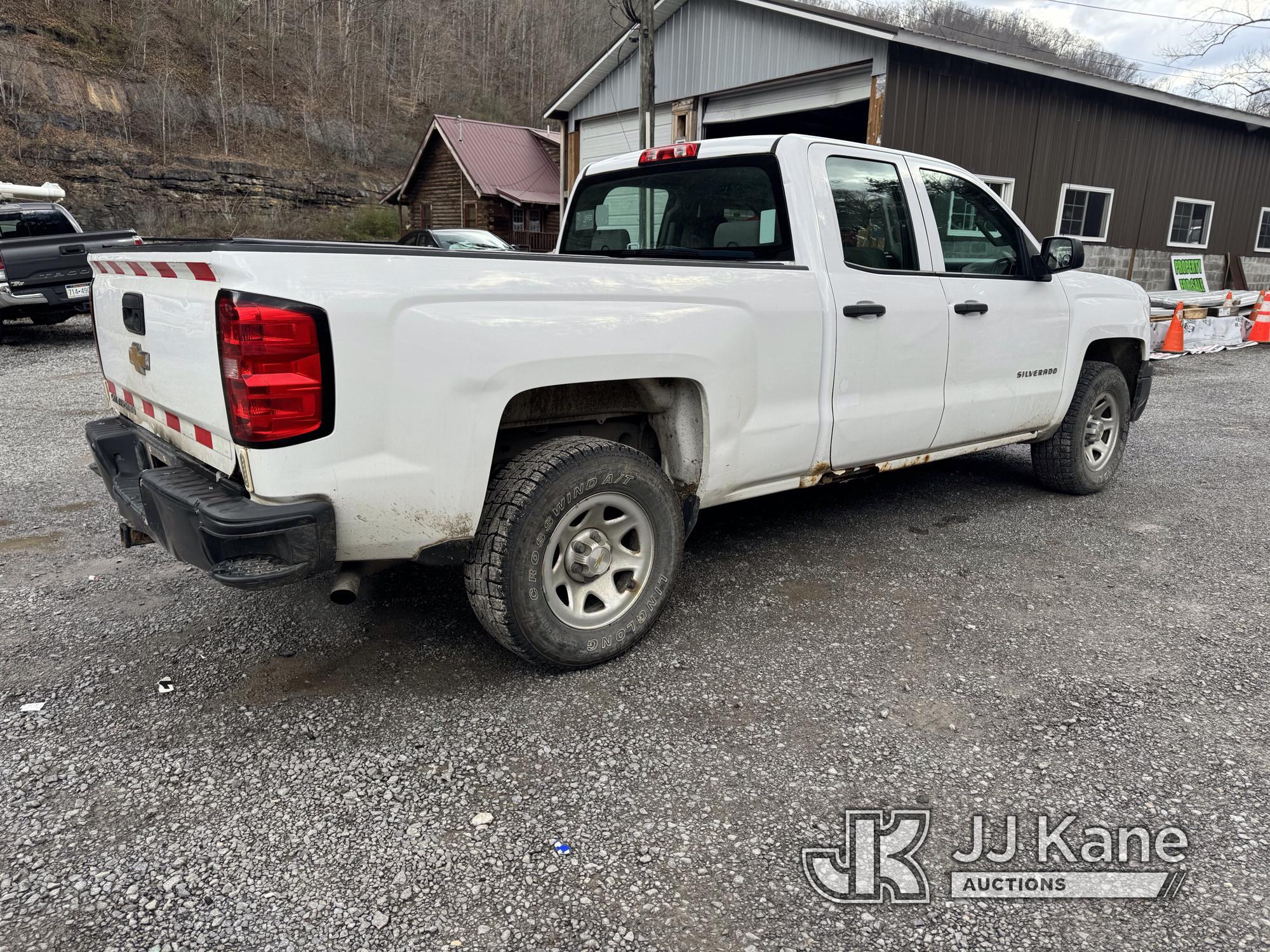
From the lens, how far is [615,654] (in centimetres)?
331

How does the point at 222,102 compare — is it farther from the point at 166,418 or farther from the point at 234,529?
the point at 234,529

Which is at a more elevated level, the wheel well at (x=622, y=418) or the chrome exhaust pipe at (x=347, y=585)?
the wheel well at (x=622, y=418)

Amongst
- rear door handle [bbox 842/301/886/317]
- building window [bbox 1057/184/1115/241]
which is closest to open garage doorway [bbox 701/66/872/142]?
building window [bbox 1057/184/1115/241]

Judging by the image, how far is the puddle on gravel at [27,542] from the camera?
452 centimetres

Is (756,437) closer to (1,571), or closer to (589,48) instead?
(1,571)

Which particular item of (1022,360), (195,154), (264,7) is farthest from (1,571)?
(264,7)

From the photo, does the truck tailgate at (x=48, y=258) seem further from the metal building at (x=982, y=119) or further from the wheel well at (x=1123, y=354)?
the wheel well at (x=1123, y=354)

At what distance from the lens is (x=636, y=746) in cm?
279

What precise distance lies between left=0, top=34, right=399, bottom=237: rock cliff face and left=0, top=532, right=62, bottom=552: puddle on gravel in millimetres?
28714

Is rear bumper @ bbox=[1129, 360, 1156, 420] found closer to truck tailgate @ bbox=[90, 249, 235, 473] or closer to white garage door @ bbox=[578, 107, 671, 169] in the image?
truck tailgate @ bbox=[90, 249, 235, 473]

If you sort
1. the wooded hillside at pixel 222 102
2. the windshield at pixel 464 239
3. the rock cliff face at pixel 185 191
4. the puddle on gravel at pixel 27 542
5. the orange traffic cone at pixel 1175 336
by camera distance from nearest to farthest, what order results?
1. the puddle on gravel at pixel 27 542
2. the orange traffic cone at pixel 1175 336
3. the windshield at pixel 464 239
4. the rock cliff face at pixel 185 191
5. the wooded hillside at pixel 222 102

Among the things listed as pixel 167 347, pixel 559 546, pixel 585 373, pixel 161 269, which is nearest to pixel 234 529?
pixel 167 347

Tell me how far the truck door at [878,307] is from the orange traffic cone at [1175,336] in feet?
38.4

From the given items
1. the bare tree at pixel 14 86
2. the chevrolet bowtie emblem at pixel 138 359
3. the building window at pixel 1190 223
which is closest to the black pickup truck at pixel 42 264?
the chevrolet bowtie emblem at pixel 138 359
